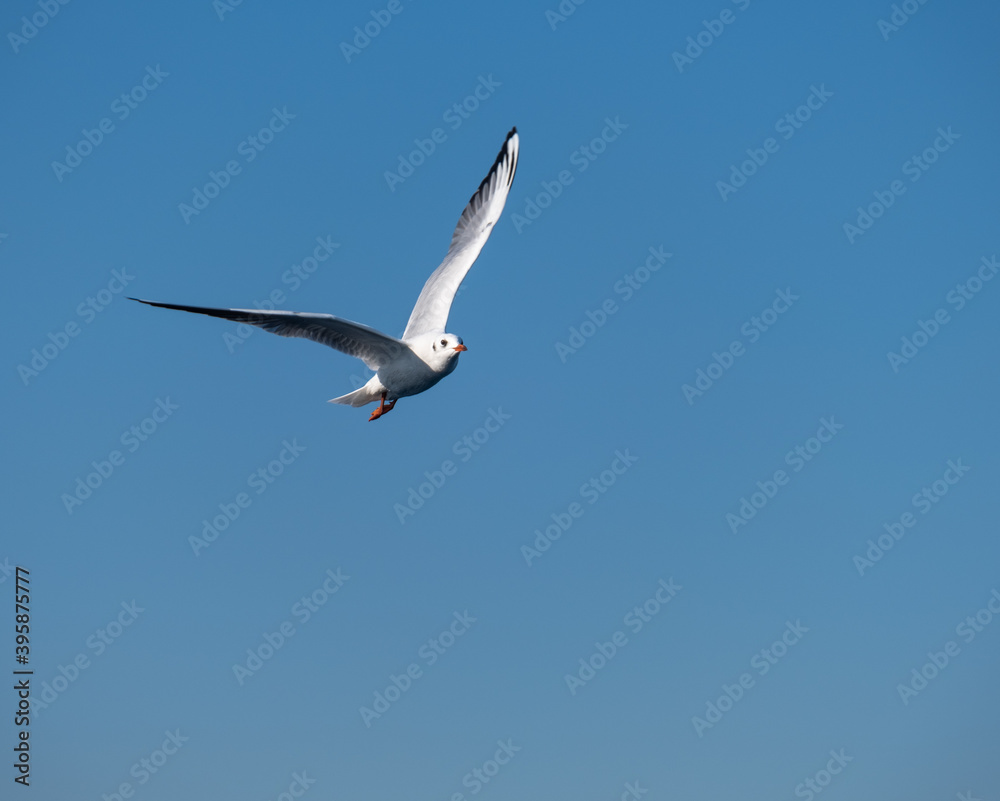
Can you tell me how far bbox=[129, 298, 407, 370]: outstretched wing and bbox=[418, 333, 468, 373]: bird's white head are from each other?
32cm

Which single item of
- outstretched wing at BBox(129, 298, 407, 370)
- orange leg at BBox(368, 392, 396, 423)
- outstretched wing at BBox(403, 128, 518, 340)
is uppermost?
outstretched wing at BBox(403, 128, 518, 340)

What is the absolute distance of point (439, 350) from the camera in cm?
1858

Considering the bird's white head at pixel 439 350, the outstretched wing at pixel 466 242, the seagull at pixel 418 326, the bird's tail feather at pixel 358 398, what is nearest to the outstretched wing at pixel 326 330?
the seagull at pixel 418 326

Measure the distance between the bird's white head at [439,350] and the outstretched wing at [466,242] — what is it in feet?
6.26

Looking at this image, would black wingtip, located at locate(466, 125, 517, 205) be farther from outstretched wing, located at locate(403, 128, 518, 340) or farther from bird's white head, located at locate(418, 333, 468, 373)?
bird's white head, located at locate(418, 333, 468, 373)

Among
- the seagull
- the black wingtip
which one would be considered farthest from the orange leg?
the black wingtip

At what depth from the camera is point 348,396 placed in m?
20.4

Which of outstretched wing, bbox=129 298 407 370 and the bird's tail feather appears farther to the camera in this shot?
the bird's tail feather

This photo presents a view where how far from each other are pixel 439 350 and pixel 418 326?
8.83 feet

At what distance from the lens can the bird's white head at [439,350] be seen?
1839 centimetres

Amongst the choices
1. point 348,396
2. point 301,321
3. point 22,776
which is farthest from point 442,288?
point 22,776

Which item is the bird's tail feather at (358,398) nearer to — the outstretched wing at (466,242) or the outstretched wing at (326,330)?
the outstretched wing at (326,330)

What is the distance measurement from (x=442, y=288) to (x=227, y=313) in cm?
557

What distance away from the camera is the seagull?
17625 millimetres
